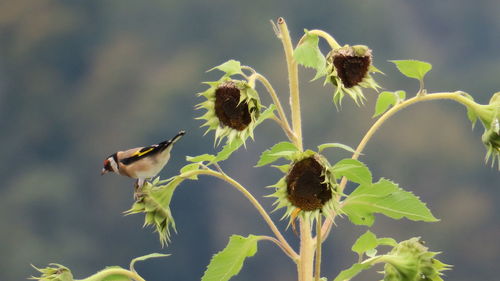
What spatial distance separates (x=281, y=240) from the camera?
1675 mm

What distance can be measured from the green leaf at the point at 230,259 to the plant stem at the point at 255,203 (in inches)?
1.6

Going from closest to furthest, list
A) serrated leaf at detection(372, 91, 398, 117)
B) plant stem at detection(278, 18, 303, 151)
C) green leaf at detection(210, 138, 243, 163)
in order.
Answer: green leaf at detection(210, 138, 243, 163) < plant stem at detection(278, 18, 303, 151) < serrated leaf at detection(372, 91, 398, 117)

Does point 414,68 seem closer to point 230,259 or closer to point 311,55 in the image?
point 311,55

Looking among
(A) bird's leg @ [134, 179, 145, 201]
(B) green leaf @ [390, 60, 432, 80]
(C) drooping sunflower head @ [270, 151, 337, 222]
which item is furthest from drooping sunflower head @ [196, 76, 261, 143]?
(B) green leaf @ [390, 60, 432, 80]

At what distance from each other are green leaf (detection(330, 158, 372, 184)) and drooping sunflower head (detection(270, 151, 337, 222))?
0.04 meters

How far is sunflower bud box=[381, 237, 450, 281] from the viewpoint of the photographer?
163 cm

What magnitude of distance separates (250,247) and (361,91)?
0.41 m

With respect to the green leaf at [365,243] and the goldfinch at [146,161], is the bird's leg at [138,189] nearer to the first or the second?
the goldfinch at [146,161]

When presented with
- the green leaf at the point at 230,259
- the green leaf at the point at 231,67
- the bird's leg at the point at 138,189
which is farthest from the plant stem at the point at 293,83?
the bird's leg at the point at 138,189

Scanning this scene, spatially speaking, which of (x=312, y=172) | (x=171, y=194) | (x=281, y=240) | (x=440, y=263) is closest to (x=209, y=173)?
(x=171, y=194)

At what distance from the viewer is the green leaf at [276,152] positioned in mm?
1435

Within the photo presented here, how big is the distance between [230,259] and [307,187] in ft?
1.06

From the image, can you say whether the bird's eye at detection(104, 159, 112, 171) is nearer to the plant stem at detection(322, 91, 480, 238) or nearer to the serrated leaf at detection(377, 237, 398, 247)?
the plant stem at detection(322, 91, 480, 238)

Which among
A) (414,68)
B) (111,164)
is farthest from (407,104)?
(111,164)
